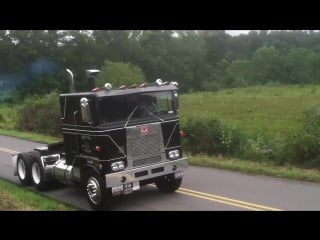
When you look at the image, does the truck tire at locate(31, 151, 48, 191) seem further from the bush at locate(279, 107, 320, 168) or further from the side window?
the bush at locate(279, 107, 320, 168)

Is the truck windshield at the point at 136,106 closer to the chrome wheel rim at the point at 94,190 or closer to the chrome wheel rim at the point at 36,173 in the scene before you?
the chrome wheel rim at the point at 94,190

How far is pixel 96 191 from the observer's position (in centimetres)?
938

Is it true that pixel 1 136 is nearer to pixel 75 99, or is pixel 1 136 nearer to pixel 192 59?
pixel 75 99

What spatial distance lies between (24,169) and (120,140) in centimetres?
415

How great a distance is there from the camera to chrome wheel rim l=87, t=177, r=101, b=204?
932cm

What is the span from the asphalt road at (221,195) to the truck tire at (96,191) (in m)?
0.30

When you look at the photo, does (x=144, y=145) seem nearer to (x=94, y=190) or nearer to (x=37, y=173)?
(x=94, y=190)

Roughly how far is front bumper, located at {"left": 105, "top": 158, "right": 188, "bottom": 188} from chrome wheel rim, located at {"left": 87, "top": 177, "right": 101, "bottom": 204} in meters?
0.36

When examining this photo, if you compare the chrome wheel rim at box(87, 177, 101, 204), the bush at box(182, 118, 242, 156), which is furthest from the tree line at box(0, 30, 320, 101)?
the chrome wheel rim at box(87, 177, 101, 204)

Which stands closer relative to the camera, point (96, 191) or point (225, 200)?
point (96, 191)

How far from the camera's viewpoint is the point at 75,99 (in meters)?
9.73

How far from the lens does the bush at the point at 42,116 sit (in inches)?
967

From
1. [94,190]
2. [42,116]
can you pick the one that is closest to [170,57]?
[42,116]
